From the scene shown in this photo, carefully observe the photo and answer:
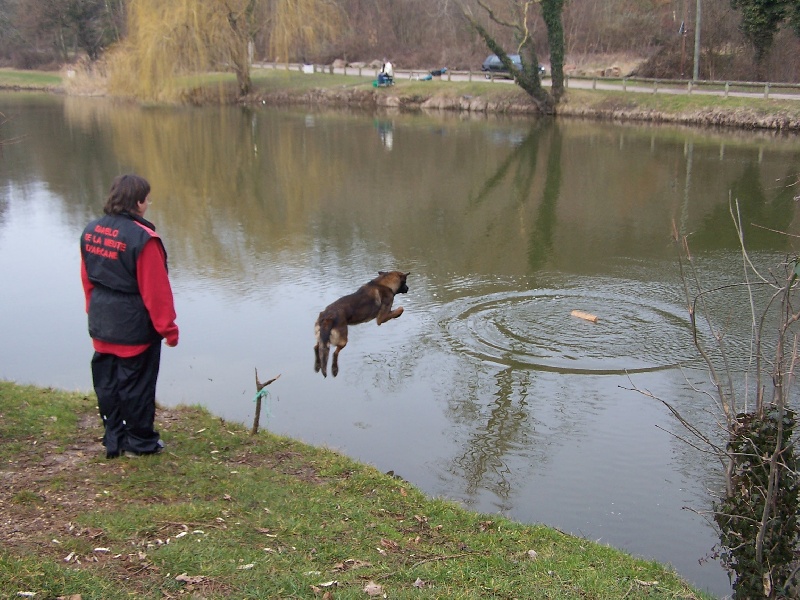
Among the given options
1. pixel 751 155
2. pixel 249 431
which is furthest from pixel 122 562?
pixel 751 155

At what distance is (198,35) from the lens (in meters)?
45.5

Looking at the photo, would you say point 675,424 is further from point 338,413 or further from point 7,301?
point 7,301

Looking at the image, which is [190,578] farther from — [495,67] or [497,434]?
[495,67]

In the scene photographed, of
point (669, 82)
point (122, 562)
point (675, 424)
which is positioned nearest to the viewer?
point (122, 562)

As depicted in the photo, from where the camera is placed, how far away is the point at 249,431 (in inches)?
311

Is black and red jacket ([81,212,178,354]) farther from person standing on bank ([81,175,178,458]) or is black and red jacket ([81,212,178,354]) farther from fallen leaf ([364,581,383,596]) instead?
fallen leaf ([364,581,383,596])

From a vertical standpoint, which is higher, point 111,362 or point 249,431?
point 111,362

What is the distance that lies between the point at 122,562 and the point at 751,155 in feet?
92.7

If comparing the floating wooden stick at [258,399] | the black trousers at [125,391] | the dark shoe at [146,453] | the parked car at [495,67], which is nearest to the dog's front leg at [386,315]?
the floating wooden stick at [258,399]

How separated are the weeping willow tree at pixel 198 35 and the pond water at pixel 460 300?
1630 centimetres

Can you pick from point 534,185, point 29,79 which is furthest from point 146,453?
point 29,79

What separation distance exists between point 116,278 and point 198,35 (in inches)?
1690

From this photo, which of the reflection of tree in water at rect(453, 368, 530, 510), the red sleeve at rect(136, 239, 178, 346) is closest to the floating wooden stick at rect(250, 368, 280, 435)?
the red sleeve at rect(136, 239, 178, 346)

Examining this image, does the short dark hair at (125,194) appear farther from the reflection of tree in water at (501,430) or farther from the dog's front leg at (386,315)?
the reflection of tree in water at (501,430)
